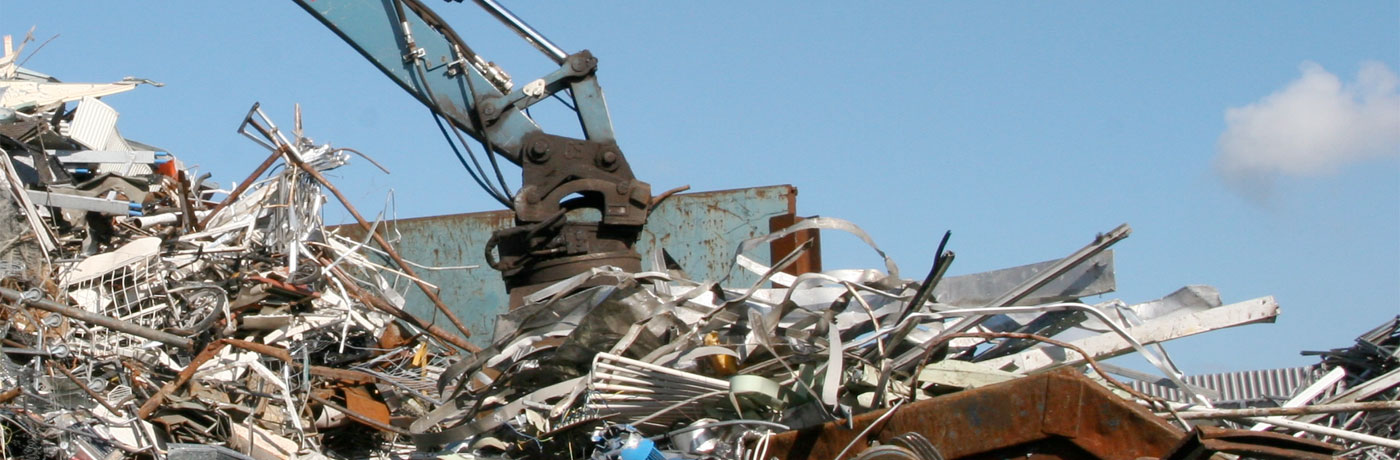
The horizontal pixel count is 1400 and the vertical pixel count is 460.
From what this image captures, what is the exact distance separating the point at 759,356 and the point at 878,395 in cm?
38

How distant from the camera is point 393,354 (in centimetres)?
504

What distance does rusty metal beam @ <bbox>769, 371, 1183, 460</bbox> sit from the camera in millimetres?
2668

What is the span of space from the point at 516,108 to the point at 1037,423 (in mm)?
2917

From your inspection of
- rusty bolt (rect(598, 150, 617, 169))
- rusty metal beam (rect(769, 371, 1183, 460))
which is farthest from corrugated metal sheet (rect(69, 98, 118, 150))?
rusty metal beam (rect(769, 371, 1183, 460))

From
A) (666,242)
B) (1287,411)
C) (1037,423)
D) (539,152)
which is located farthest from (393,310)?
(1287,411)

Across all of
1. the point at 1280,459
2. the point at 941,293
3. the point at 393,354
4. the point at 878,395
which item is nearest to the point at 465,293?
the point at 393,354

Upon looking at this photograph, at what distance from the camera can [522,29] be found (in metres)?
5.16

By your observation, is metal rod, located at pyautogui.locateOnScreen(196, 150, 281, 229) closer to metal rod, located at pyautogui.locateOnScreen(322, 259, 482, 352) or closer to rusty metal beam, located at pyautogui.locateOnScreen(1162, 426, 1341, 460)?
metal rod, located at pyautogui.locateOnScreen(322, 259, 482, 352)

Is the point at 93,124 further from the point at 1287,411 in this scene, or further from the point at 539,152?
the point at 1287,411

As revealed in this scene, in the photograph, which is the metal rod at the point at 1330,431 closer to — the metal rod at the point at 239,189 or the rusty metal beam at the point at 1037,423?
the rusty metal beam at the point at 1037,423

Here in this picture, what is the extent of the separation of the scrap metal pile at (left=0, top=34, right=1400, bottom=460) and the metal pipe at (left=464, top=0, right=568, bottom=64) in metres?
0.95

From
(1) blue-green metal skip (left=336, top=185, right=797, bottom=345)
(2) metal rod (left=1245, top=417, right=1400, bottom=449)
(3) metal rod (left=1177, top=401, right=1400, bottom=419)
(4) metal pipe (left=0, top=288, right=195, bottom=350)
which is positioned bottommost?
(2) metal rod (left=1245, top=417, right=1400, bottom=449)

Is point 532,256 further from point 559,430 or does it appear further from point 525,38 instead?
point 559,430

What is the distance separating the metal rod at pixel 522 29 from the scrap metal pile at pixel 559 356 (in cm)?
95
